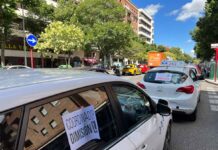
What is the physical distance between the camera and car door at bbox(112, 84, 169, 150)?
273 centimetres

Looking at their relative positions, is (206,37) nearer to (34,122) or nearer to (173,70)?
(173,70)

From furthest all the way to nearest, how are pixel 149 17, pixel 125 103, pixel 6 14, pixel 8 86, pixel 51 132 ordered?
1. pixel 149 17
2. pixel 6 14
3. pixel 125 103
4. pixel 51 132
5. pixel 8 86

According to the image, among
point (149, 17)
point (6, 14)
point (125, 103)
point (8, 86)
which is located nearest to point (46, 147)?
point (8, 86)

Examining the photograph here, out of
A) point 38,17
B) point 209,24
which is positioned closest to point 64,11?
point 38,17

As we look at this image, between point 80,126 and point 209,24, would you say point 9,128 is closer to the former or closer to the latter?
point 80,126

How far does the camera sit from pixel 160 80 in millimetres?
7809

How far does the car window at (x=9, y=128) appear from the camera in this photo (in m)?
1.53

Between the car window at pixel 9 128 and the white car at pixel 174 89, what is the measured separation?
612 cm

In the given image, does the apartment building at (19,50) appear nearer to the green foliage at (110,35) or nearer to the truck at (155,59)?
the green foliage at (110,35)

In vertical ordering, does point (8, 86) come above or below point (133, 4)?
below

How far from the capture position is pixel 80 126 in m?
2.15

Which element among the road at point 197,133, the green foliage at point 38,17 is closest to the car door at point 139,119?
the road at point 197,133

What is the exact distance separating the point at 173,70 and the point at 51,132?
6425mm

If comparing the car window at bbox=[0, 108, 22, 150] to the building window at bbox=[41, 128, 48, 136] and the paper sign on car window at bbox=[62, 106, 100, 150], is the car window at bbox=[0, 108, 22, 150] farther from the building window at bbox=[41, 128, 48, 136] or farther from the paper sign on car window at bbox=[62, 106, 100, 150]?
the paper sign on car window at bbox=[62, 106, 100, 150]
